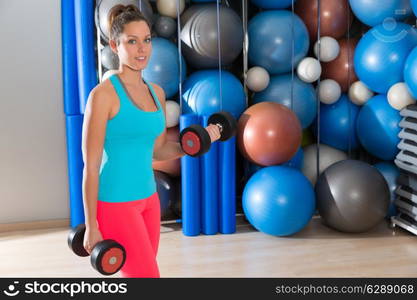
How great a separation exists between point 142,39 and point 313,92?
229 cm

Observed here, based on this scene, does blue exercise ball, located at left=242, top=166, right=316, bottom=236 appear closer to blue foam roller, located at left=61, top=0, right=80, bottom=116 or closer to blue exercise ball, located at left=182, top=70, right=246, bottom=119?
blue exercise ball, located at left=182, top=70, right=246, bottom=119

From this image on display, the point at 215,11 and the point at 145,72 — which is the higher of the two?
the point at 215,11

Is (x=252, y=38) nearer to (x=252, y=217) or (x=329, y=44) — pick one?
(x=329, y=44)

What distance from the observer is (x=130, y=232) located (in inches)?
65.5

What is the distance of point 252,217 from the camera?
3480 mm

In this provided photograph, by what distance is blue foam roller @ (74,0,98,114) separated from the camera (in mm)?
3488

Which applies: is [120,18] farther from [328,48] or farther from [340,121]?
[340,121]

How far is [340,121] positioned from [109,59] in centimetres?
163

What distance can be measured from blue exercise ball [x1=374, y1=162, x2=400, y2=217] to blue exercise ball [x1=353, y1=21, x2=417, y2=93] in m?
0.53

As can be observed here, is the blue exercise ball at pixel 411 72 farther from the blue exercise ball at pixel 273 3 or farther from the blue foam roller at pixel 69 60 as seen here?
the blue foam roller at pixel 69 60

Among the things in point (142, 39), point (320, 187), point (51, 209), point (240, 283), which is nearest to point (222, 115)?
point (142, 39)

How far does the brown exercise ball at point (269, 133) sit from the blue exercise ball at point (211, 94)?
0.38ft

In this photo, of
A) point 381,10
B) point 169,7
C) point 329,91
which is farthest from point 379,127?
point 169,7

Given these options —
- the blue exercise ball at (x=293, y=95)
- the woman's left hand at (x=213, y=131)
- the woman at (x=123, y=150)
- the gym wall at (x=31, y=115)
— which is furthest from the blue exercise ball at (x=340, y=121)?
the woman at (x=123, y=150)
